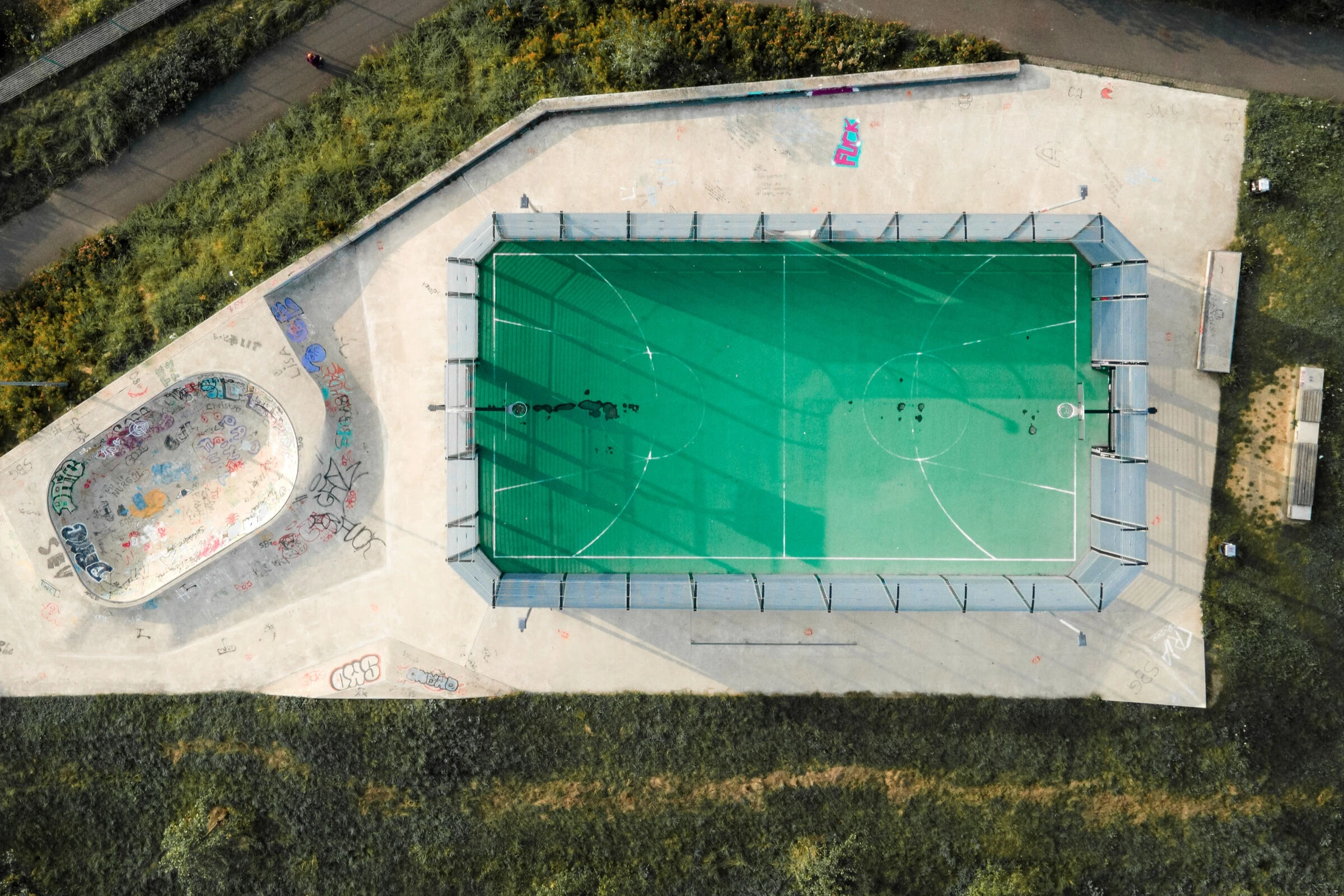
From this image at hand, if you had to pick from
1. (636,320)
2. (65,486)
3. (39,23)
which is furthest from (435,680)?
(39,23)

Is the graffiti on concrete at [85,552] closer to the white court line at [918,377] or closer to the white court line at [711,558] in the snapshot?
the white court line at [711,558]

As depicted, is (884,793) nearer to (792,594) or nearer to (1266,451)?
(792,594)

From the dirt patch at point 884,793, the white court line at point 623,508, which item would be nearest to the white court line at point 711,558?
the white court line at point 623,508

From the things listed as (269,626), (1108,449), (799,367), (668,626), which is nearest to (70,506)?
(269,626)

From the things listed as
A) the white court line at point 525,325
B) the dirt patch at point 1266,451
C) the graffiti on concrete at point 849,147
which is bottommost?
the dirt patch at point 1266,451

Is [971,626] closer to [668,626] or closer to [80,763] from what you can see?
[668,626]

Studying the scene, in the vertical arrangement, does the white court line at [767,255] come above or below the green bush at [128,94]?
below

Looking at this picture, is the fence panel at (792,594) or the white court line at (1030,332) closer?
the fence panel at (792,594)
